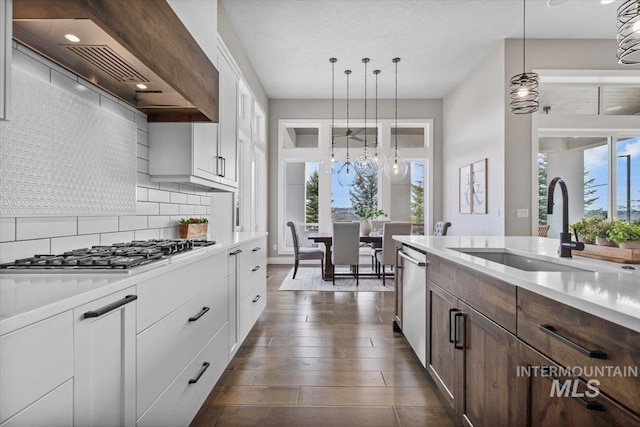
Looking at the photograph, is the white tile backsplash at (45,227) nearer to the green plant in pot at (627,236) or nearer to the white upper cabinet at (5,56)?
the white upper cabinet at (5,56)

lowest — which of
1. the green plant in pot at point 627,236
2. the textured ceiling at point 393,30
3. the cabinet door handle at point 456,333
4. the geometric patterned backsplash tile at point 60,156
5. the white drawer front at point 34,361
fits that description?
the cabinet door handle at point 456,333

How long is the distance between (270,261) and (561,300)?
6212mm

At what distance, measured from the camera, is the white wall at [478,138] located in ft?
15.3

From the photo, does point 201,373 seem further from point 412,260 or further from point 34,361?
point 412,260

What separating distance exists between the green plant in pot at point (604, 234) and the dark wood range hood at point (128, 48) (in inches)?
79.3

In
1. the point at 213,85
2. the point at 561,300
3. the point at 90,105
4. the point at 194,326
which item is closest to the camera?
the point at 561,300

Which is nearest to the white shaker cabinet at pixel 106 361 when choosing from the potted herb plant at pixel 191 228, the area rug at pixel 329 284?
the potted herb plant at pixel 191 228

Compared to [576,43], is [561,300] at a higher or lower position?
lower

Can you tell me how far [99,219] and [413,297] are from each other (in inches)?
77.8

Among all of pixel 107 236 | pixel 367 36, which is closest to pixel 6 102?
pixel 107 236

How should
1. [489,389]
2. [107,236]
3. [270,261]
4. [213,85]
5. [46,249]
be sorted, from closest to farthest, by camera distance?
[489,389], [46,249], [107,236], [213,85], [270,261]

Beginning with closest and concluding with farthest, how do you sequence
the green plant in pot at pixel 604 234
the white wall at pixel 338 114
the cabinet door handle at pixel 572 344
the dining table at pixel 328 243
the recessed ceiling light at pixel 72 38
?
1. the cabinet door handle at pixel 572 344
2. the recessed ceiling light at pixel 72 38
3. the green plant in pot at pixel 604 234
4. the dining table at pixel 328 243
5. the white wall at pixel 338 114

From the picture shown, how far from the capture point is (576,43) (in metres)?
4.60

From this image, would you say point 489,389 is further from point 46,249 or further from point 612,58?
point 612,58
